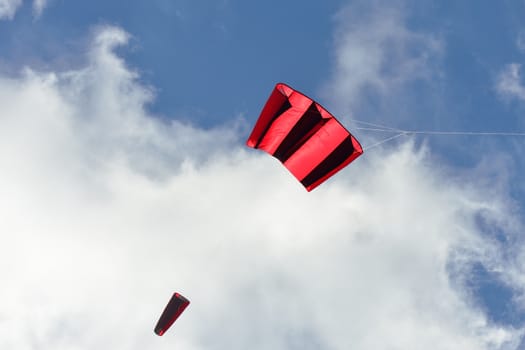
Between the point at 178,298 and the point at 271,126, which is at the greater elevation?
the point at 271,126

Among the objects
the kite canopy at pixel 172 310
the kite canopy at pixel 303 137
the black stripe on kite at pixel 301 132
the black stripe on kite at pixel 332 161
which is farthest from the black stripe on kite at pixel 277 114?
the kite canopy at pixel 172 310

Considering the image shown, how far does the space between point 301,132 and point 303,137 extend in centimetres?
33

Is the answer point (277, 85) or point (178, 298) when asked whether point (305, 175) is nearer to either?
point (277, 85)

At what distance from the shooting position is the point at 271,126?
93.5 feet

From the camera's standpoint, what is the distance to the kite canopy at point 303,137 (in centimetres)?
2738

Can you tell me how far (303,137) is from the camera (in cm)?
2828

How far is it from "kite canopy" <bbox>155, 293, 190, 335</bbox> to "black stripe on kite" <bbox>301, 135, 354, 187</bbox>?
12.4 meters

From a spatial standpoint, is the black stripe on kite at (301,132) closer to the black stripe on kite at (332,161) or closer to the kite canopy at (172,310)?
the black stripe on kite at (332,161)

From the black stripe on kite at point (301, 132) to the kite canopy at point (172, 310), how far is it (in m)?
12.5

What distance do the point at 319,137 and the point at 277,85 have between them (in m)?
3.80

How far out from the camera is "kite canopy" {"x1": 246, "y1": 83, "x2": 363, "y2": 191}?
27.4m

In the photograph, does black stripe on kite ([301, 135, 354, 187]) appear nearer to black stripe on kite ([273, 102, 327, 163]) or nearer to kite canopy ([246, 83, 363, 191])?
kite canopy ([246, 83, 363, 191])

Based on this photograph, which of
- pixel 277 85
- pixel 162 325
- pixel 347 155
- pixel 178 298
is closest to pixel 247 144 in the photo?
pixel 277 85

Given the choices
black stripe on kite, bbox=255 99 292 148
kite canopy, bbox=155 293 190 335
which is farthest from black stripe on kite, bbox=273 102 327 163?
kite canopy, bbox=155 293 190 335
